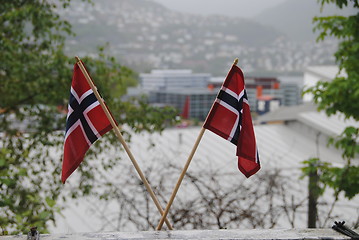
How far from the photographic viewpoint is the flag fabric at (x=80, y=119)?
3.14 meters

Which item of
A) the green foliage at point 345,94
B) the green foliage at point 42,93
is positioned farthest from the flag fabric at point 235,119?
the green foliage at point 42,93

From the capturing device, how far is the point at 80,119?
318cm

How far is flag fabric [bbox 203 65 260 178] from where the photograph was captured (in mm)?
3137

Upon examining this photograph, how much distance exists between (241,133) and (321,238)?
897mm

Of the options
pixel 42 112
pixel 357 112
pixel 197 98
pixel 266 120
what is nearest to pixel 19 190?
pixel 42 112

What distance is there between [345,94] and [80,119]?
3787 mm

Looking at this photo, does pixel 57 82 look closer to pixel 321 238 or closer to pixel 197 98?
pixel 321 238

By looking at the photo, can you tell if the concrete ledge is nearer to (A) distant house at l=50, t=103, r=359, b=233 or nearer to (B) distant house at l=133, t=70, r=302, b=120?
(A) distant house at l=50, t=103, r=359, b=233

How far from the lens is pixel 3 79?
8.75 meters

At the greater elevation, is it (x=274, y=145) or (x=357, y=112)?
(x=357, y=112)

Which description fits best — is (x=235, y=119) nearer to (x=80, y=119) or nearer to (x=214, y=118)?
(x=214, y=118)

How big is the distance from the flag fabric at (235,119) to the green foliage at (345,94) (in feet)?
9.26

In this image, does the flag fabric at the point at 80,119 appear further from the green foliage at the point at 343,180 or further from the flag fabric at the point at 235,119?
the green foliage at the point at 343,180

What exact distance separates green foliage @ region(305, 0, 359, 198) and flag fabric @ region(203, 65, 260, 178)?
282cm
